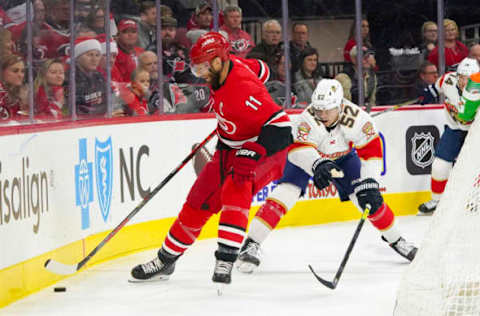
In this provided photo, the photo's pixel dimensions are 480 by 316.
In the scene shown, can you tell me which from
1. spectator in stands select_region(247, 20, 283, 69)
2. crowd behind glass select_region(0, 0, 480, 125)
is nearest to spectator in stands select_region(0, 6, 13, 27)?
crowd behind glass select_region(0, 0, 480, 125)

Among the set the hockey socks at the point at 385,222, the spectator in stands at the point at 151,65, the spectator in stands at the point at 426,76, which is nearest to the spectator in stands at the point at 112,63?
the spectator in stands at the point at 151,65

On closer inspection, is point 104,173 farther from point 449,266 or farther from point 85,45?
point 449,266

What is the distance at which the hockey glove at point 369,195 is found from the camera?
4625mm

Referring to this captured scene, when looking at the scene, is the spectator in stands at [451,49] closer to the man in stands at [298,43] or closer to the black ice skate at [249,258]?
the man in stands at [298,43]

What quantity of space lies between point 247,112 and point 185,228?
64 cm

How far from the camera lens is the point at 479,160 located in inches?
121

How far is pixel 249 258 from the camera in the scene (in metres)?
4.69

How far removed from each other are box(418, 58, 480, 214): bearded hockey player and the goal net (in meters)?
3.63

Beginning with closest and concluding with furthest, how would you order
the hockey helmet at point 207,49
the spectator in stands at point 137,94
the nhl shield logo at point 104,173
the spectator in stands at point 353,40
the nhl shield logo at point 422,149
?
the hockey helmet at point 207,49, the nhl shield logo at point 104,173, the spectator in stands at point 137,94, the spectator in stands at point 353,40, the nhl shield logo at point 422,149

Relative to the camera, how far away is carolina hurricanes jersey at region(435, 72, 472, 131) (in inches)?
255

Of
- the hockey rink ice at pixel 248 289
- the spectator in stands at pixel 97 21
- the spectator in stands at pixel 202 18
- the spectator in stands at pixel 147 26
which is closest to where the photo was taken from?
the hockey rink ice at pixel 248 289

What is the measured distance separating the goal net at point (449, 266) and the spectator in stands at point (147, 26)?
10.6 feet

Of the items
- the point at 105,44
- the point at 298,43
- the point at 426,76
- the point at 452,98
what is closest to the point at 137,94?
the point at 105,44

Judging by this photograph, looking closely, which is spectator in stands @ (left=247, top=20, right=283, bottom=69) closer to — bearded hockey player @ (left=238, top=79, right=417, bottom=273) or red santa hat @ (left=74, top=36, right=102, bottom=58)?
red santa hat @ (left=74, top=36, right=102, bottom=58)
